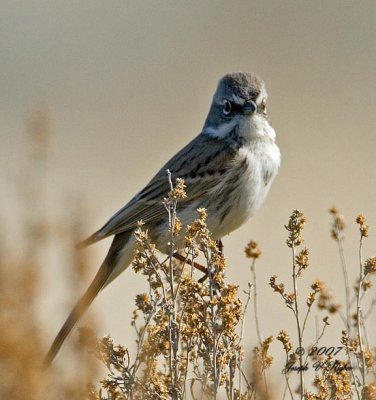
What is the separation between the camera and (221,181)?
775cm

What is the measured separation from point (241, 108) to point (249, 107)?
10 cm

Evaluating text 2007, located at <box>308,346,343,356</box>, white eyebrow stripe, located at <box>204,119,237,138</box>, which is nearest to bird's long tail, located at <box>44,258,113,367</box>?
white eyebrow stripe, located at <box>204,119,237,138</box>

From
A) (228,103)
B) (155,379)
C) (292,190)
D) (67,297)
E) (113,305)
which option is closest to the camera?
(67,297)

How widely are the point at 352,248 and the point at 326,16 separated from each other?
9.15 meters

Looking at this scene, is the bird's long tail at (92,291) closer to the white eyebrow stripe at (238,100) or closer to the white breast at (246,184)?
the white breast at (246,184)

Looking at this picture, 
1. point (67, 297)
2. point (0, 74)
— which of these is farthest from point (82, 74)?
point (67, 297)

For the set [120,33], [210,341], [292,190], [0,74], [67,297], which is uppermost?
[120,33]

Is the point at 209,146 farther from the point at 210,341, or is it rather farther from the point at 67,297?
the point at 67,297

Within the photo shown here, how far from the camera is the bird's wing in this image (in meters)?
7.75

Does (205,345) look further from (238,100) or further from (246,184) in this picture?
(238,100)

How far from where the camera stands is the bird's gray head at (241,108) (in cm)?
791

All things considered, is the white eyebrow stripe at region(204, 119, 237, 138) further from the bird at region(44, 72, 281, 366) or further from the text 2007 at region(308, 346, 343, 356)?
the text 2007 at region(308, 346, 343, 356)

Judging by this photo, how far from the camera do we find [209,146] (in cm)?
810

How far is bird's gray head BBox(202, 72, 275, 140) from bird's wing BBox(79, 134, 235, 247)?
0.13 meters
